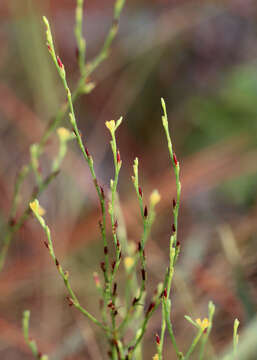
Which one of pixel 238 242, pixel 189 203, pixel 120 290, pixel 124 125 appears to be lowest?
pixel 238 242

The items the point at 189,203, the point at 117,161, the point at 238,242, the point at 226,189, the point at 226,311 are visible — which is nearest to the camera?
the point at 117,161

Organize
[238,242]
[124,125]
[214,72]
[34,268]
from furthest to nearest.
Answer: [214,72] < [124,125] < [34,268] < [238,242]

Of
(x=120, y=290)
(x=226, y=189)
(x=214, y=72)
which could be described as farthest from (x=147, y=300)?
(x=214, y=72)

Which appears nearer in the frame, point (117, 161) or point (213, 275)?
point (117, 161)

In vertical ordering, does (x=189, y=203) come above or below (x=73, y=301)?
above

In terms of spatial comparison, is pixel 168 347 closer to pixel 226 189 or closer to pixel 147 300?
pixel 147 300

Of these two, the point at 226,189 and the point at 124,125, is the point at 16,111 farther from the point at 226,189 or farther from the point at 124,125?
the point at 226,189
